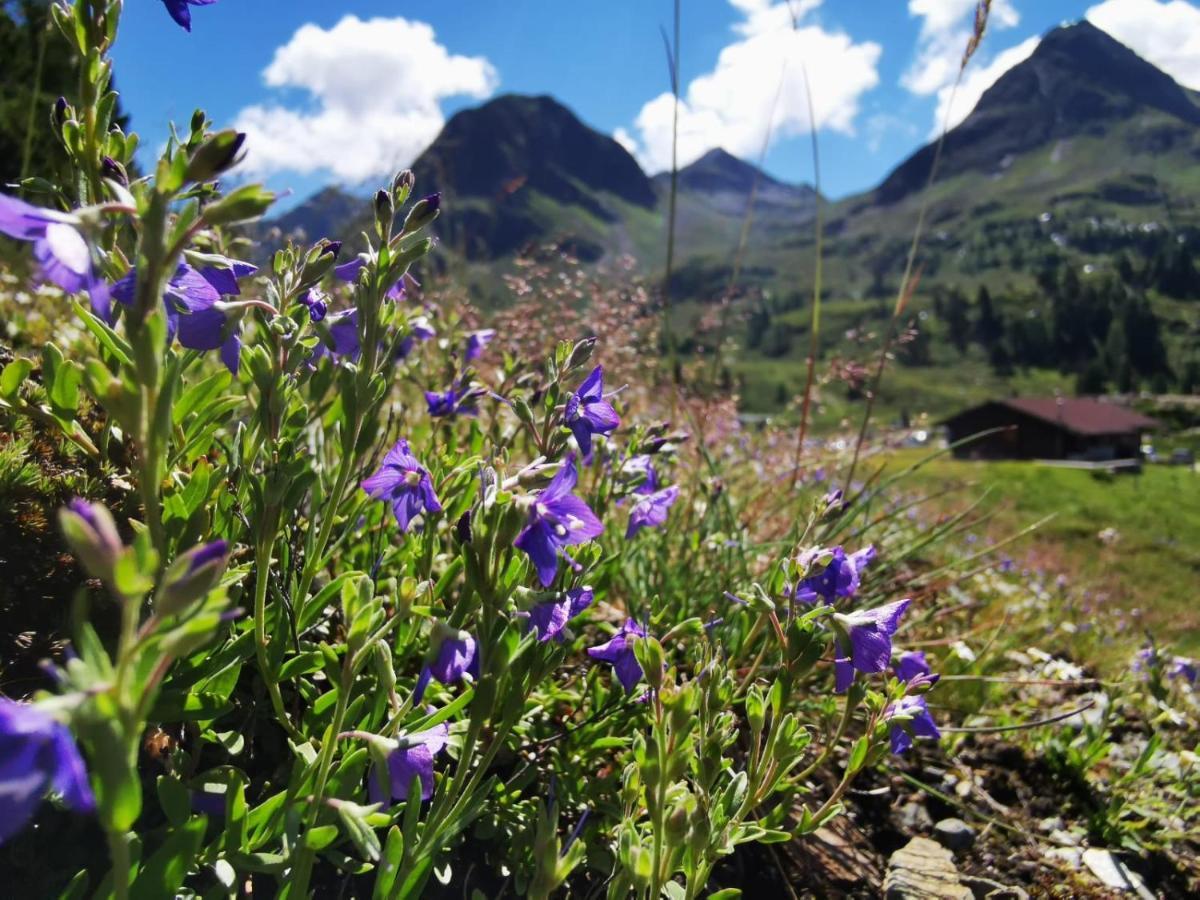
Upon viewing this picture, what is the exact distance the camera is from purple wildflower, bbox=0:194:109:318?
1140mm

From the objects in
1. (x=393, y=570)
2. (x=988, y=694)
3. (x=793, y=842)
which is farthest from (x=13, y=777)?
(x=988, y=694)

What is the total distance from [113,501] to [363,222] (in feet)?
23.7

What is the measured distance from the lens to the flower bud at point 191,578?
934 millimetres

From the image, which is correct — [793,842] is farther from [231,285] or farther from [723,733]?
[231,285]

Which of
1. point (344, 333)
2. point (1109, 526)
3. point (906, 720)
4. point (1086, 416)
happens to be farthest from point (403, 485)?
point (1086, 416)

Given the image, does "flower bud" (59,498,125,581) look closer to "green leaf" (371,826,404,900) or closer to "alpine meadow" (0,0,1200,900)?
"alpine meadow" (0,0,1200,900)

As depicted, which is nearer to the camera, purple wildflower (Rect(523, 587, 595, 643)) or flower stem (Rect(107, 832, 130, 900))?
flower stem (Rect(107, 832, 130, 900))

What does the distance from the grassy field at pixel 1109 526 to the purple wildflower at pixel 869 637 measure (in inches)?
238

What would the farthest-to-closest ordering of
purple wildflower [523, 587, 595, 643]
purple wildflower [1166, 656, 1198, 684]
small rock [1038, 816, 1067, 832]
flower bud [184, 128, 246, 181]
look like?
purple wildflower [1166, 656, 1198, 684]
small rock [1038, 816, 1067, 832]
purple wildflower [523, 587, 595, 643]
flower bud [184, 128, 246, 181]

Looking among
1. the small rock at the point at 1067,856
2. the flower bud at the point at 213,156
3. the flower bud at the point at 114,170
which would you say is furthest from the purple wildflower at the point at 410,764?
the small rock at the point at 1067,856

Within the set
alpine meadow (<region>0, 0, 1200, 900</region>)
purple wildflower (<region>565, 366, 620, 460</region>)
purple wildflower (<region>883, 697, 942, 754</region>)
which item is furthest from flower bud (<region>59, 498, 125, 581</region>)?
purple wildflower (<region>883, 697, 942, 754</region>)

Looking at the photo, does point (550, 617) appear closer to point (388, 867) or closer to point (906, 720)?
point (388, 867)

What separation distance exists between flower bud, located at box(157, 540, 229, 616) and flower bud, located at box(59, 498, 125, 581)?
0.07 meters

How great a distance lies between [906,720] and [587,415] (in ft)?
3.40
